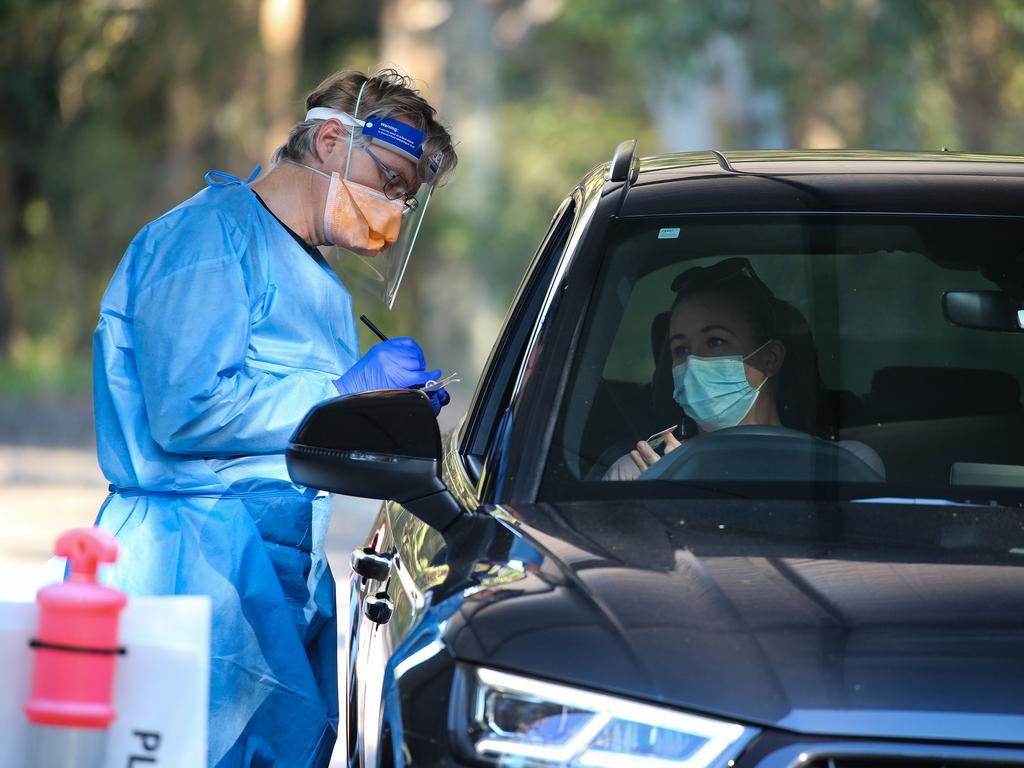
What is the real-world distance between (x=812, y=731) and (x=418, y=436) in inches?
37.4

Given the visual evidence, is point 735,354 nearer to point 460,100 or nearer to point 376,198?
point 376,198

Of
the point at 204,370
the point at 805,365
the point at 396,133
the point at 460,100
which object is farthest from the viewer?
the point at 460,100

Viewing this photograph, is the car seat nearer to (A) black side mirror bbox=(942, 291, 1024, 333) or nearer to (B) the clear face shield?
(A) black side mirror bbox=(942, 291, 1024, 333)

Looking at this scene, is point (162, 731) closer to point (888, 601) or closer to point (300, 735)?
point (888, 601)

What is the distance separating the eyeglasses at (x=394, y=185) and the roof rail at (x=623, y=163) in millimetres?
585

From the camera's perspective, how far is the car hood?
2285 millimetres

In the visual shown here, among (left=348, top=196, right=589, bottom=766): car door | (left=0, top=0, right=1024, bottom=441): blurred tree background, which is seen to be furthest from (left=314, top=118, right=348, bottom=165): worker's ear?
(left=0, top=0, right=1024, bottom=441): blurred tree background

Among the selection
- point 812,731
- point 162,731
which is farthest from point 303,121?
point 812,731

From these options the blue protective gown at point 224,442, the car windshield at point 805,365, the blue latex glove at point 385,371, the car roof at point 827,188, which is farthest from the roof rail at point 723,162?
the blue protective gown at point 224,442

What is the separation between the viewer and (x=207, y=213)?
393 cm

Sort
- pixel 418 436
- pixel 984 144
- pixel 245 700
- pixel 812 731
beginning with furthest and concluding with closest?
pixel 984 144 < pixel 245 700 < pixel 418 436 < pixel 812 731

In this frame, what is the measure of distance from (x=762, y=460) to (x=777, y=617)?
2.75 feet

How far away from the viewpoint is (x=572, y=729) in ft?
7.72

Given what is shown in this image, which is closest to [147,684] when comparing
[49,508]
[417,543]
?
[417,543]
